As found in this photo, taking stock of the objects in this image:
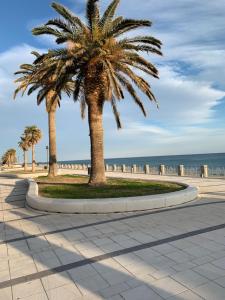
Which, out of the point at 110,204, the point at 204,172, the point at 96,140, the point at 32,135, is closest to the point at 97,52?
the point at 96,140

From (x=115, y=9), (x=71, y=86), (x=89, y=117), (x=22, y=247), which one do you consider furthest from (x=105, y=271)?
(x=71, y=86)

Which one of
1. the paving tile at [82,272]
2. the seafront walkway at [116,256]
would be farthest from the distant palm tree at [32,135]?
the paving tile at [82,272]

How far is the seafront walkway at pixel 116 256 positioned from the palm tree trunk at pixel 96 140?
5586 mm

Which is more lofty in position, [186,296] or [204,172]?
[204,172]

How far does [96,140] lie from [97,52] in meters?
3.97

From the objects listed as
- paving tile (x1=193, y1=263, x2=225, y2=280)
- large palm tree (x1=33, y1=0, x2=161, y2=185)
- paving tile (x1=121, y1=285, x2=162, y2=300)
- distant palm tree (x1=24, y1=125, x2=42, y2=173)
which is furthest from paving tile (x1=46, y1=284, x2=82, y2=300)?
distant palm tree (x1=24, y1=125, x2=42, y2=173)

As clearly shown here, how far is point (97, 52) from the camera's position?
1393 cm

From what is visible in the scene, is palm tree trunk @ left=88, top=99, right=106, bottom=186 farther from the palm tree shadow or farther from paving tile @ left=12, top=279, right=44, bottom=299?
paving tile @ left=12, top=279, right=44, bottom=299

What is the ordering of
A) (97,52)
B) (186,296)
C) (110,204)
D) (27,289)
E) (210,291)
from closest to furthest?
1. (186,296)
2. (210,291)
3. (27,289)
4. (110,204)
5. (97,52)

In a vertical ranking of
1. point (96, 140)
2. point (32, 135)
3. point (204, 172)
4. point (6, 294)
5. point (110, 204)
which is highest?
point (32, 135)

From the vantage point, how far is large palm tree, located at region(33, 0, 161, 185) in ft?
46.8

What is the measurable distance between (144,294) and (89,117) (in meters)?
11.4

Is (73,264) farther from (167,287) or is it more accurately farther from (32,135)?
(32,135)

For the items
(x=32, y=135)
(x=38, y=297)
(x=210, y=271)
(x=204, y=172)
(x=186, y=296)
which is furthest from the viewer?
(x=32, y=135)
